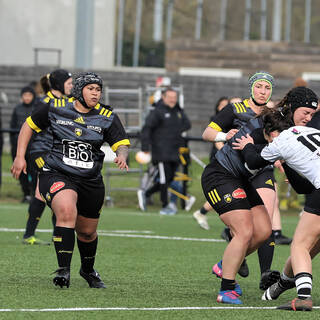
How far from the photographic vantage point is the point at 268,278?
8.16 m

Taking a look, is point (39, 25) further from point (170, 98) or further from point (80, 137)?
point (80, 137)

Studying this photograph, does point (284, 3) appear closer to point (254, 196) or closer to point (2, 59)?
point (2, 59)

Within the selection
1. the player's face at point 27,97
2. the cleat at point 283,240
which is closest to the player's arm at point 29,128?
the cleat at point 283,240

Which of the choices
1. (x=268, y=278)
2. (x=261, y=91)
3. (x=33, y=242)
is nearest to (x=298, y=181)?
(x=268, y=278)

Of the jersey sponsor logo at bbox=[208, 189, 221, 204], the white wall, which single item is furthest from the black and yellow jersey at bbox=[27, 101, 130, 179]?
the white wall

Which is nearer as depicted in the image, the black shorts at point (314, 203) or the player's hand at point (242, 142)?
the black shorts at point (314, 203)

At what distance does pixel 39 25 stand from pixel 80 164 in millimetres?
26663

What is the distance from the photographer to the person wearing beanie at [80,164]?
7820 mm

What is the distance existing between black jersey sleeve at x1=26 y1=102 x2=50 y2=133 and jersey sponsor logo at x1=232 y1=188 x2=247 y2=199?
69.3 inches

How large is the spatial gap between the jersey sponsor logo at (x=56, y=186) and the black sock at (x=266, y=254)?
1.90m

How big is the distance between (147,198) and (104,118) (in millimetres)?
9905

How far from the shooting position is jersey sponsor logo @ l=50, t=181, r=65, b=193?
25.8 feet

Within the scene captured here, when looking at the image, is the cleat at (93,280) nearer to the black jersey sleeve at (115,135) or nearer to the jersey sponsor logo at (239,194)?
the black jersey sleeve at (115,135)

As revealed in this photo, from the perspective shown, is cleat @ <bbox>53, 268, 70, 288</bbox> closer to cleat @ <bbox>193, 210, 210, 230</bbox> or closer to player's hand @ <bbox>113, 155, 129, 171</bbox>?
player's hand @ <bbox>113, 155, 129, 171</bbox>
